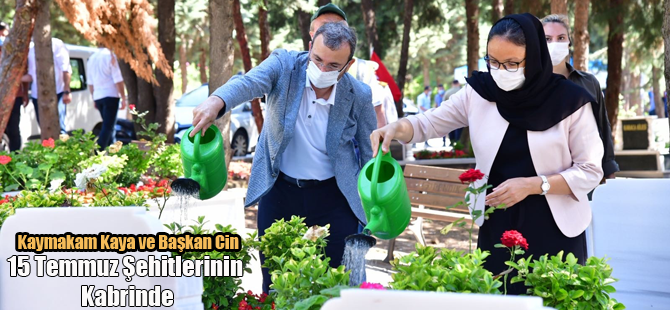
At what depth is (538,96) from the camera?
2783 millimetres

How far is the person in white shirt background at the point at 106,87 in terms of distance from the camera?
934 cm

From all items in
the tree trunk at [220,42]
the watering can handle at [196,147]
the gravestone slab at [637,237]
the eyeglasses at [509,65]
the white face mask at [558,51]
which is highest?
the tree trunk at [220,42]

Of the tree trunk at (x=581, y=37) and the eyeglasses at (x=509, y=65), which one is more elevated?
the tree trunk at (x=581, y=37)

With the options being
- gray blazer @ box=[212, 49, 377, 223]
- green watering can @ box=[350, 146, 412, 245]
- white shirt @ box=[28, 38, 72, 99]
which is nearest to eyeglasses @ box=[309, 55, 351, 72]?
gray blazer @ box=[212, 49, 377, 223]

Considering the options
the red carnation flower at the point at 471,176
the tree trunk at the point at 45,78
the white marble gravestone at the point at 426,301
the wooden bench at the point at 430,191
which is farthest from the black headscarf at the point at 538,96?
the tree trunk at the point at 45,78

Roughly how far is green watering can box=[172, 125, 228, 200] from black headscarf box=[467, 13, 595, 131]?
99 centimetres

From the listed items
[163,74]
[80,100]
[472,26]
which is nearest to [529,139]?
[163,74]

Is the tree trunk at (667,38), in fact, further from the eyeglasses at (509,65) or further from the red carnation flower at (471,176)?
the red carnation flower at (471,176)

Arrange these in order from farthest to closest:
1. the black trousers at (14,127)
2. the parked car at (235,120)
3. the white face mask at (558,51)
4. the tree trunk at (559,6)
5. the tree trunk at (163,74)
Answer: the parked car at (235,120) < the tree trunk at (163,74) < the black trousers at (14,127) < the tree trunk at (559,6) < the white face mask at (558,51)

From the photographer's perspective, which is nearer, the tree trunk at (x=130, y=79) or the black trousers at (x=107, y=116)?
the black trousers at (x=107, y=116)

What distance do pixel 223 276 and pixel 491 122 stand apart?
1.11 m

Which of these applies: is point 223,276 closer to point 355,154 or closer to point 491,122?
point 355,154

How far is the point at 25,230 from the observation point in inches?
86.9

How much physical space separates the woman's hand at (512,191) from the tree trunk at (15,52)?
4.56m
